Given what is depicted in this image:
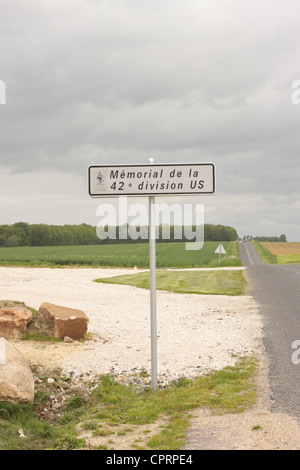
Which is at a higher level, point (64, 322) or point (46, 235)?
point (46, 235)

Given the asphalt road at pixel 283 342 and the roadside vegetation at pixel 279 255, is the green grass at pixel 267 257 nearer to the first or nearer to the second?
the roadside vegetation at pixel 279 255

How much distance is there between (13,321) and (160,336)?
3485 millimetres

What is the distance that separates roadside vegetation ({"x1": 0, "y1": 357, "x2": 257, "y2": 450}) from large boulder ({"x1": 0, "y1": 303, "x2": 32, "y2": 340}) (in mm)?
1997

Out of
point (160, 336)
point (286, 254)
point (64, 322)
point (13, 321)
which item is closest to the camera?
point (13, 321)

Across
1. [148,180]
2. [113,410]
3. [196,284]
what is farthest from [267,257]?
[113,410]

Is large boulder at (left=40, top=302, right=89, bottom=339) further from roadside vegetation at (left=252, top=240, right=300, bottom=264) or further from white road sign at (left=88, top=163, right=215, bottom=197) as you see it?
roadside vegetation at (left=252, top=240, right=300, bottom=264)

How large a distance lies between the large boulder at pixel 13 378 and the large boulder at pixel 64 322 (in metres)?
3.26

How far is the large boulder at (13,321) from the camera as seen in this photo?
32.2 ft

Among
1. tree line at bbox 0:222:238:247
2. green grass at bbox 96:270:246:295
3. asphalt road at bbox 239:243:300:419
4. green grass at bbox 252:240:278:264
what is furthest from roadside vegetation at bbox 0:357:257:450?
tree line at bbox 0:222:238:247

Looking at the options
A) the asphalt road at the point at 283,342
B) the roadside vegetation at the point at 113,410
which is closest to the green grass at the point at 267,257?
the asphalt road at the point at 283,342

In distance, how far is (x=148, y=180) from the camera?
6.79m

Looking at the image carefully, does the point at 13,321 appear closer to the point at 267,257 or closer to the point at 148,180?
the point at 148,180

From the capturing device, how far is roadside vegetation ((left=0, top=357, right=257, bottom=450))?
16.8 feet

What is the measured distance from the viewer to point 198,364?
846cm
